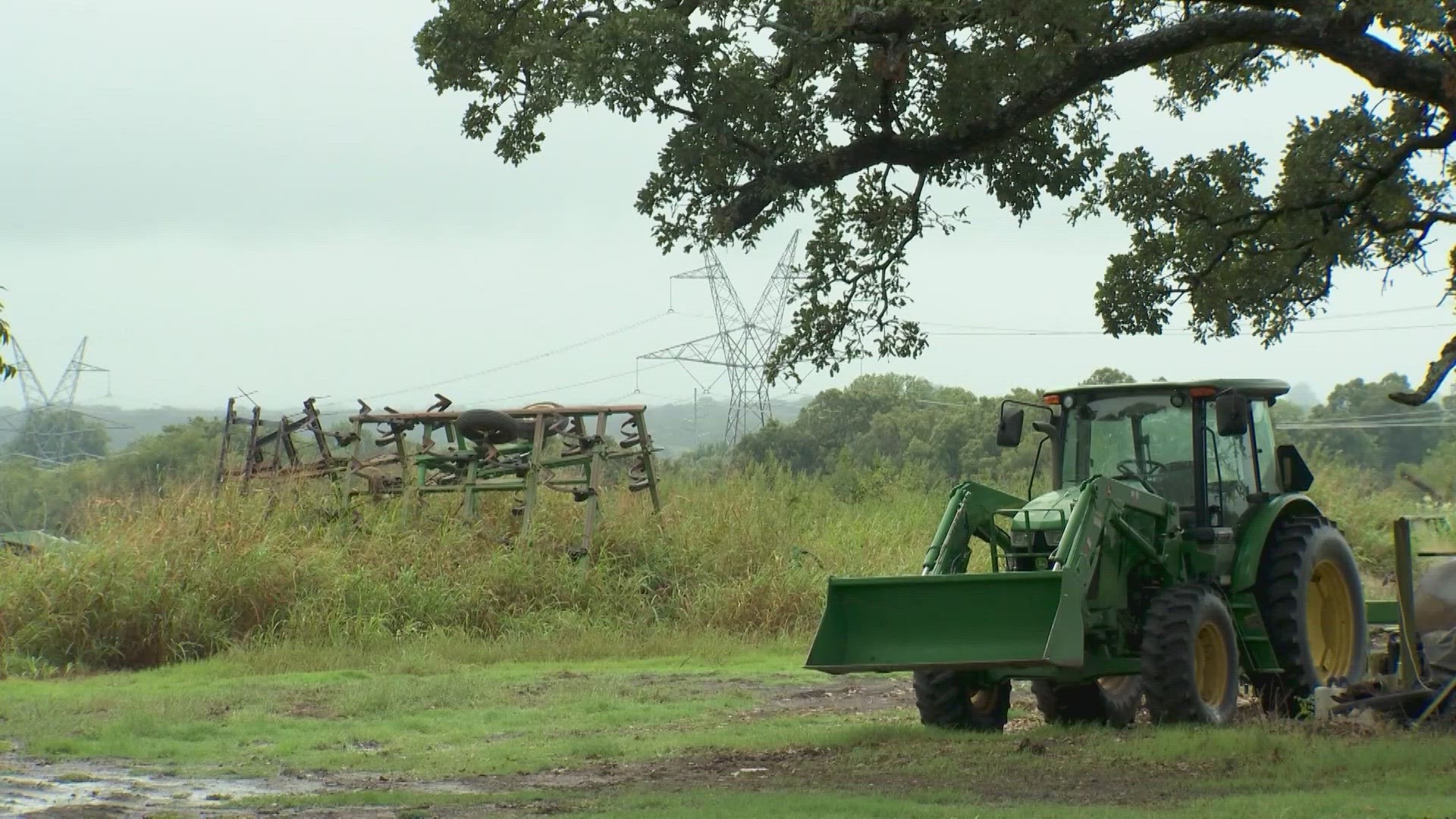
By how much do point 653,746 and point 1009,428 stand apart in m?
3.45

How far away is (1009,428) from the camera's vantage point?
12.5 meters

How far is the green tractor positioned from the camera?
1101 centimetres

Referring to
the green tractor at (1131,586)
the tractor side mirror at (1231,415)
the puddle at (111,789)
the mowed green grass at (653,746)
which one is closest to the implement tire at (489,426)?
the mowed green grass at (653,746)

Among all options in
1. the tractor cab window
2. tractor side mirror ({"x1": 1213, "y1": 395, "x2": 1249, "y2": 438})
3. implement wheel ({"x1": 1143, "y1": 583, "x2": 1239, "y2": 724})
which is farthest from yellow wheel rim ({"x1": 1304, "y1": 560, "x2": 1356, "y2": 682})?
tractor side mirror ({"x1": 1213, "y1": 395, "x2": 1249, "y2": 438})

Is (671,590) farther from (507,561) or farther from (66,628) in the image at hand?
(66,628)

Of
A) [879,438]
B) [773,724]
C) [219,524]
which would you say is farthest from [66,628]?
[879,438]

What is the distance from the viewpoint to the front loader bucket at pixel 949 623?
10.7 meters

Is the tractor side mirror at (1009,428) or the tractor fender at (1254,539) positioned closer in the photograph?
the tractor fender at (1254,539)

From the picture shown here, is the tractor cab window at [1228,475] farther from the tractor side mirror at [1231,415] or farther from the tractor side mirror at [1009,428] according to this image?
the tractor side mirror at [1009,428]

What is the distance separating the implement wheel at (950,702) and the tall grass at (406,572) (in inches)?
312

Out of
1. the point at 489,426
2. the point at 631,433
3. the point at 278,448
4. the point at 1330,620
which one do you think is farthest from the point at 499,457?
the point at 1330,620

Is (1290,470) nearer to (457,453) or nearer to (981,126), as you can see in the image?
(981,126)

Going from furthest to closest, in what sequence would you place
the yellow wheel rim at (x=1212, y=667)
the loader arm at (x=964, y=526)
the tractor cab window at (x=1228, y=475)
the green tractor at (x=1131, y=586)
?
the tractor cab window at (x=1228, y=475)
the loader arm at (x=964, y=526)
the yellow wheel rim at (x=1212, y=667)
the green tractor at (x=1131, y=586)

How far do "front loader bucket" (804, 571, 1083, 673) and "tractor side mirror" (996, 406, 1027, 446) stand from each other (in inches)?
63.5
